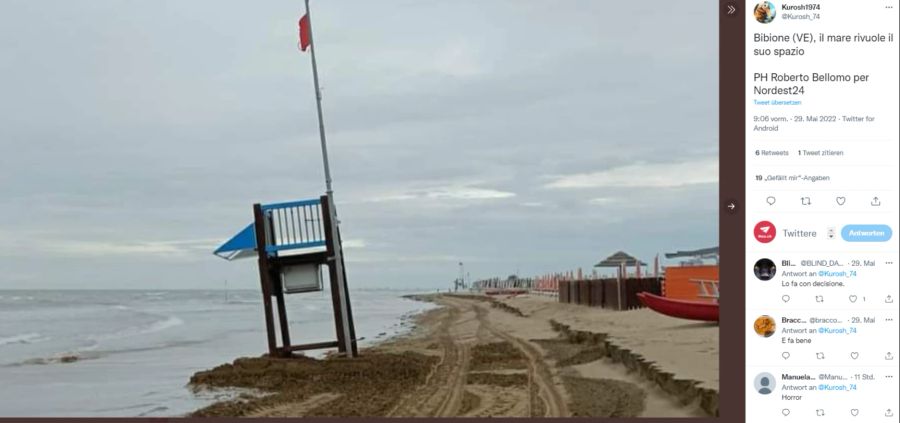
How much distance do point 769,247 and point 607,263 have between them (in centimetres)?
3771

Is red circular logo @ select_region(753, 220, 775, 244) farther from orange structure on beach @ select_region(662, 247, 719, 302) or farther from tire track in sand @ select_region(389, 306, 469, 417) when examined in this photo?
orange structure on beach @ select_region(662, 247, 719, 302)

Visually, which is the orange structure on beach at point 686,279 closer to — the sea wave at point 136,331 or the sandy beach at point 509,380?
the sandy beach at point 509,380

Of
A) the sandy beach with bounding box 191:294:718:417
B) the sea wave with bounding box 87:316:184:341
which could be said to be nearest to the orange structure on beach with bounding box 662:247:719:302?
the sandy beach with bounding box 191:294:718:417

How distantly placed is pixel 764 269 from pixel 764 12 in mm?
1114

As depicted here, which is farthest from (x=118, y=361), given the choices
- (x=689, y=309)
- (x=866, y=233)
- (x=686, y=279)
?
(x=866, y=233)

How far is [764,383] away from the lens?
371 cm

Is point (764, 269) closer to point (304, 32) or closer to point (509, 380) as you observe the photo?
point (509, 380)

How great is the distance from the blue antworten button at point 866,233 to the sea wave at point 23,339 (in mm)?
23539

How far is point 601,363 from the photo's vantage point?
39.6ft

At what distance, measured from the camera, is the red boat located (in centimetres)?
1471

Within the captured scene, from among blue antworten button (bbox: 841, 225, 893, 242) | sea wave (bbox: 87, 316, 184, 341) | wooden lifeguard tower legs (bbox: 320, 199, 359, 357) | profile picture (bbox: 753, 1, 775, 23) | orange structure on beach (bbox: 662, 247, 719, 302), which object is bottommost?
sea wave (bbox: 87, 316, 184, 341)

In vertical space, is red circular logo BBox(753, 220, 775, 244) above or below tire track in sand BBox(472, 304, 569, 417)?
above

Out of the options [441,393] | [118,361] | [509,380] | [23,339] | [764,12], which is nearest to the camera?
[764,12]

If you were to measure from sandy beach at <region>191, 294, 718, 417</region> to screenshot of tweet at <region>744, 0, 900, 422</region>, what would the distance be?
2949 millimetres
